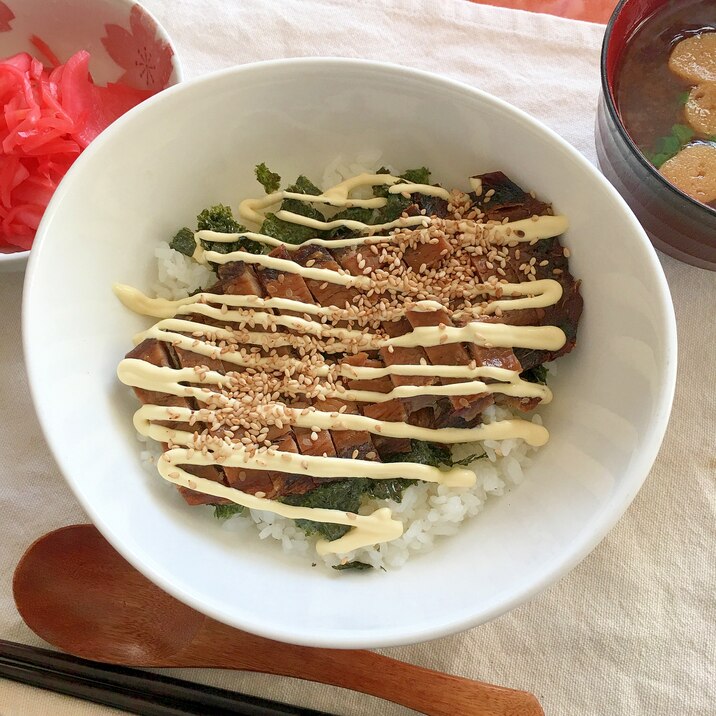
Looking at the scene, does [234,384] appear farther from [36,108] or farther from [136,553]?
[36,108]

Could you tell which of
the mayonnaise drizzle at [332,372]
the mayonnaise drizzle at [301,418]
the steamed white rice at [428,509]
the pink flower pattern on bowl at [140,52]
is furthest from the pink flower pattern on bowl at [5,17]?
the steamed white rice at [428,509]

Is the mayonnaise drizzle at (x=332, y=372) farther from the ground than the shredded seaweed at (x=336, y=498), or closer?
farther from the ground

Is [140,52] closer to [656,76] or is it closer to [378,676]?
[656,76]

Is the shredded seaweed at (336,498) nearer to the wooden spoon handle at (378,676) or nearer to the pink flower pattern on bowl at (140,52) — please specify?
the wooden spoon handle at (378,676)

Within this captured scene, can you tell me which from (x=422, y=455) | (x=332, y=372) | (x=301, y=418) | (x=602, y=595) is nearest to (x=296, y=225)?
(x=332, y=372)

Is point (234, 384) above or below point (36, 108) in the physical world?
below

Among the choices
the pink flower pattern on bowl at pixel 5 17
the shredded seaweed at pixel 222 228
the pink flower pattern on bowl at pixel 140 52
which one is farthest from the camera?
the pink flower pattern on bowl at pixel 5 17

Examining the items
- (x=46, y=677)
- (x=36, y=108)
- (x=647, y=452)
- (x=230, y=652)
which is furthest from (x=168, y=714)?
(x=36, y=108)

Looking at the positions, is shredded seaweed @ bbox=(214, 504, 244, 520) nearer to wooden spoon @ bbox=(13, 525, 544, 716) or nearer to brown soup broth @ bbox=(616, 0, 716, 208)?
wooden spoon @ bbox=(13, 525, 544, 716)

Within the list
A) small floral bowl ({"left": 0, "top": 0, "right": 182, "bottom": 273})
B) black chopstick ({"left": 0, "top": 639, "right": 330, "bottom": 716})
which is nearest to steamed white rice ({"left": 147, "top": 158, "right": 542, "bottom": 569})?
black chopstick ({"left": 0, "top": 639, "right": 330, "bottom": 716})
